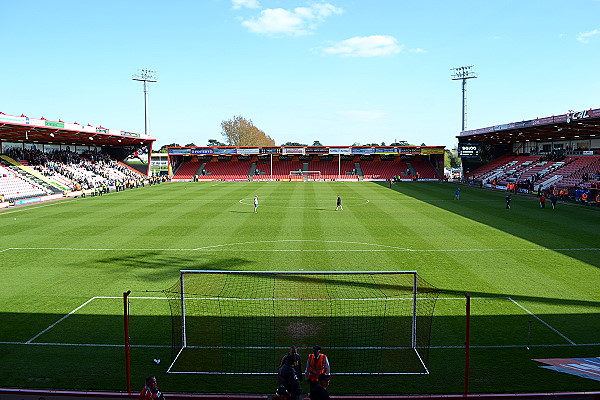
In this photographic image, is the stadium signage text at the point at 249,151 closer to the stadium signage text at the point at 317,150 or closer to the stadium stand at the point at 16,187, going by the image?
the stadium signage text at the point at 317,150

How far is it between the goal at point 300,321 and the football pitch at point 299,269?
39 centimetres

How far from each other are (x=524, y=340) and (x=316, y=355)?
6.10 m

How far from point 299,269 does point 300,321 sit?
4.68 meters

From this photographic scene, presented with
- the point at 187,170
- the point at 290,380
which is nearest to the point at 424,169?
the point at 187,170

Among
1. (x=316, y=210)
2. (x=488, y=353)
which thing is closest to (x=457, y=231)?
(x=316, y=210)

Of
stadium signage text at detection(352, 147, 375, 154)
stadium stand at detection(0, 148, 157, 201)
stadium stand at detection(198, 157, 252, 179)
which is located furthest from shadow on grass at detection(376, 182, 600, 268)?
stadium stand at detection(198, 157, 252, 179)

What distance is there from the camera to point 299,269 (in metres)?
16.7

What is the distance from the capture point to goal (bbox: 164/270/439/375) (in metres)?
10.0

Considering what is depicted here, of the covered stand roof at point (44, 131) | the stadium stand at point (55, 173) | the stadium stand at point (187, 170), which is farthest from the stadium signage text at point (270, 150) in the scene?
the covered stand roof at point (44, 131)

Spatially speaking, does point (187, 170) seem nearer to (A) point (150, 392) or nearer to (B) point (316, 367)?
(B) point (316, 367)

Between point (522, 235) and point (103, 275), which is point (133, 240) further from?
point (522, 235)

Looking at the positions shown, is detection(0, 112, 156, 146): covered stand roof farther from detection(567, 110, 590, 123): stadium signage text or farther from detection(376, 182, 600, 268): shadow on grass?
detection(567, 110, 590, 123): stadium signage text

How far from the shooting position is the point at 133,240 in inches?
897

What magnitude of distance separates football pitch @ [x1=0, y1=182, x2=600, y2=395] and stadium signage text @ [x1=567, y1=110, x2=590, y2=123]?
8232 mm
